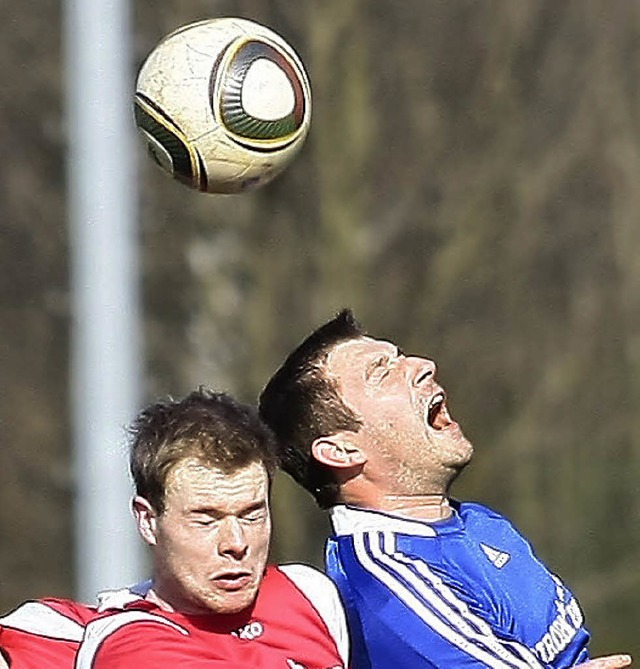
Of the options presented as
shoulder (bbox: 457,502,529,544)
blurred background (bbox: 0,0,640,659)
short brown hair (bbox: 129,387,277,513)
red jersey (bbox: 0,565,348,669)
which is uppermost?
short brown hair (bbox: 129,387,277,513)

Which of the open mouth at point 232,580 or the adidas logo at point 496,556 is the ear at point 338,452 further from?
the open mouth at point 232,580

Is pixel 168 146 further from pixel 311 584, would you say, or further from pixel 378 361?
pixel 311 584

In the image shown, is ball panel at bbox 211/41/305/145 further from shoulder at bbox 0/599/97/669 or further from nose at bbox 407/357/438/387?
shoulder at bbox 0/599/97/669

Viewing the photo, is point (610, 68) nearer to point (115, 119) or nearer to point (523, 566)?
point (115, 119)

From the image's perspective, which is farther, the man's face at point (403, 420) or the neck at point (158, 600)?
the man's face at point (403, 420)

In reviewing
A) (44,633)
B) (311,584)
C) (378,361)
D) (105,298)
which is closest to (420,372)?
(378,361)

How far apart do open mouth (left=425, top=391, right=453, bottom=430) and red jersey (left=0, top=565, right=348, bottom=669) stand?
1.61 ft

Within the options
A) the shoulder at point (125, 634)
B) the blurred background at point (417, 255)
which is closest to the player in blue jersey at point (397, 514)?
the shoulder at point (125, 634)

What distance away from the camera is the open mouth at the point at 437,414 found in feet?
18.8

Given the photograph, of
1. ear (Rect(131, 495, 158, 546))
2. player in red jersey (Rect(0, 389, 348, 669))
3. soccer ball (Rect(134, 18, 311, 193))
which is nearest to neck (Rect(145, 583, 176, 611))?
player in red jersey (Rect(0, 389, 348, 669))

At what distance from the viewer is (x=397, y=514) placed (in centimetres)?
571

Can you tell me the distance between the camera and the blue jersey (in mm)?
5316


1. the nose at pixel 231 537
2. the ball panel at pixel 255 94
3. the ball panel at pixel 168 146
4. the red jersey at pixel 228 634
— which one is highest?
the ball panel at pixel 255 94

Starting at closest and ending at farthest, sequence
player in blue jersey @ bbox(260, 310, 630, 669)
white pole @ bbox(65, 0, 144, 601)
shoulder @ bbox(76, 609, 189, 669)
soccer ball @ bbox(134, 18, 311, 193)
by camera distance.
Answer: shoulder @ bbox(76, 609, 189, 669)
player in blue jersey @ bbox(260, 310, 630, 669)
soccer ball @ bbox(134, 18, 311, 193)
white pole @ bbox(65, 0, 144, 601)
